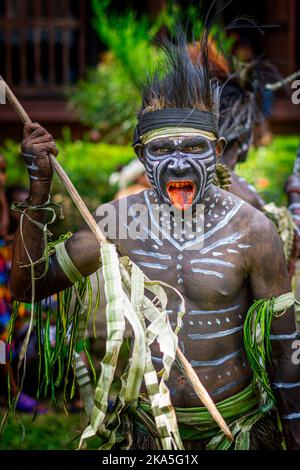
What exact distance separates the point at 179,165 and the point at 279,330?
69cm

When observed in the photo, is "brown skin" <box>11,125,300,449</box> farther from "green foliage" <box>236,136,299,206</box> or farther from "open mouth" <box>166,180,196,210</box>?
"green foliage" <box>236,136,299,206</box>

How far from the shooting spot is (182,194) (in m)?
3.10

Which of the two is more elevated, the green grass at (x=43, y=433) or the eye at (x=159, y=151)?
the eye at (x=159, y=151)

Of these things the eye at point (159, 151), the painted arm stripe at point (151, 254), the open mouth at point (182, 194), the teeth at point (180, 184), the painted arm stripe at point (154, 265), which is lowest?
the painted arm stripe at point (154, 265)

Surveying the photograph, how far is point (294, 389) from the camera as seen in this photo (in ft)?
10.1

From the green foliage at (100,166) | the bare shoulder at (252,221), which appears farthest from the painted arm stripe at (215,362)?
the green foliage at (100,166)

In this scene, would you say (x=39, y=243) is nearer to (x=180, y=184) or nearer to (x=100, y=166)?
(x=180, y=184)

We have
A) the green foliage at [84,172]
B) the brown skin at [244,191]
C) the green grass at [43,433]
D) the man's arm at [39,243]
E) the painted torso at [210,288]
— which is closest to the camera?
the man's arm at [39,243]

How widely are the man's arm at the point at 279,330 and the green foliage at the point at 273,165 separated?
3.07 m

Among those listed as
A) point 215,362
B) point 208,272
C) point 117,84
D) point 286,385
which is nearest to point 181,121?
point 208,272

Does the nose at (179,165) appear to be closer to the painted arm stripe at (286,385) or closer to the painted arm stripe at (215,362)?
the painted arm stripe at (215,362)

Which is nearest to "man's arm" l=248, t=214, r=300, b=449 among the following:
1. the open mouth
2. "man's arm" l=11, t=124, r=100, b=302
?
the open mouth

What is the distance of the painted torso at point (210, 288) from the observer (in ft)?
10.3

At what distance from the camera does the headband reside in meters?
3.09
